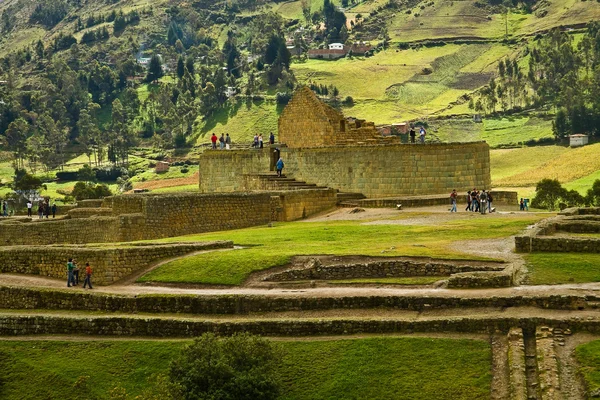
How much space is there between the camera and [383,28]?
197 meters

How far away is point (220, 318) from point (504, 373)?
6.24m

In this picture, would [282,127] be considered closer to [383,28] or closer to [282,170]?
[282,170]

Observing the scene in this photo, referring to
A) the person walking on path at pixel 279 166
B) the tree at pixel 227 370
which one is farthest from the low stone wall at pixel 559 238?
the person walking on path at pixel 279 166

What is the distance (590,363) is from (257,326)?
20.8 ft

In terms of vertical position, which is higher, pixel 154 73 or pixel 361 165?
pixel 154 73

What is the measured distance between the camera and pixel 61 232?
3616cm

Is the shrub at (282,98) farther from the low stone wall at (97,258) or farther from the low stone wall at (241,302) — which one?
the low stone wall at (241,302)

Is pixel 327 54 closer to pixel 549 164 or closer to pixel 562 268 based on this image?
pixel 549 164

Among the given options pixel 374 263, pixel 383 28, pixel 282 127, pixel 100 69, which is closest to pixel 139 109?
pixel 100 69

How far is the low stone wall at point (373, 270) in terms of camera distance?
25938 millimetres

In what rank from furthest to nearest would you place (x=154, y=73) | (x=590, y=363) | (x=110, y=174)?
(x=154, y=73) → (x=110, y=174) → (x=590, y=363)

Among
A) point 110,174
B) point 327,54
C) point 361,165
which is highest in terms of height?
point 327,54

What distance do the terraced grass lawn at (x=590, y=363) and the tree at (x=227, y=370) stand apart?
5.03m

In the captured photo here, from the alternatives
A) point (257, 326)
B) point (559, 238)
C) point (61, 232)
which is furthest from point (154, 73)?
point (257, 326)
